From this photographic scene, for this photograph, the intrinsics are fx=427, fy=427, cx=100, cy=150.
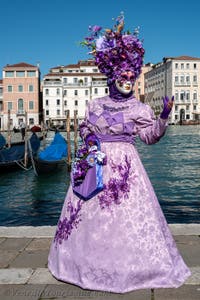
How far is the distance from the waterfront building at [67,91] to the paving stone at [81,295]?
1899 inches

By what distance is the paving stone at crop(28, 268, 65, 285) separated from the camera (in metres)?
2.35

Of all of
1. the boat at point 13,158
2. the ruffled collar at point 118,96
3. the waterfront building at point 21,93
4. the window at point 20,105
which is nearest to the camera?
the ruffled collar at point 118,96

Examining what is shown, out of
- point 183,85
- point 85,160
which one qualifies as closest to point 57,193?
point 85,160

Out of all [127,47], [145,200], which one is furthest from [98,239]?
[127,47]

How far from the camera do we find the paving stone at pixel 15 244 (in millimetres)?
3006

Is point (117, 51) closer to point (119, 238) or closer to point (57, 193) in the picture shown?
point (119, 238)

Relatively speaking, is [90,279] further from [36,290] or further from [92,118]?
[92,118]

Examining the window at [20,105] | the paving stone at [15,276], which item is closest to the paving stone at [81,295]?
the paving stone at [15,276]

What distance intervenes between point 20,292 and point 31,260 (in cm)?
51

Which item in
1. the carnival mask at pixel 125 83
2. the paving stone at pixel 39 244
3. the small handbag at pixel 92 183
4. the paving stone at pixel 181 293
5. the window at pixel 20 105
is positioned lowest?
the paving stone at pixel 39 244

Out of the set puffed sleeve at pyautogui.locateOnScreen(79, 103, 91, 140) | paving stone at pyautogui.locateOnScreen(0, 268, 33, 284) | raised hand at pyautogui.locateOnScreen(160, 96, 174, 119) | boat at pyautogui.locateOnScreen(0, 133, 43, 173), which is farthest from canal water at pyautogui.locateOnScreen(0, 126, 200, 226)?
raised hand at pyautogui.locateOnScreen(160, 96, 174, 119)

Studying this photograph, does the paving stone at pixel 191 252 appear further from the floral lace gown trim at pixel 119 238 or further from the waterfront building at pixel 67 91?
the waterfront building at pixel 67 91

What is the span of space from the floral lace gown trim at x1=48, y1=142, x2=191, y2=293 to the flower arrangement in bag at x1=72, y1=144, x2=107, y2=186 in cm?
5

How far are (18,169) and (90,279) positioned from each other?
34.4ft
